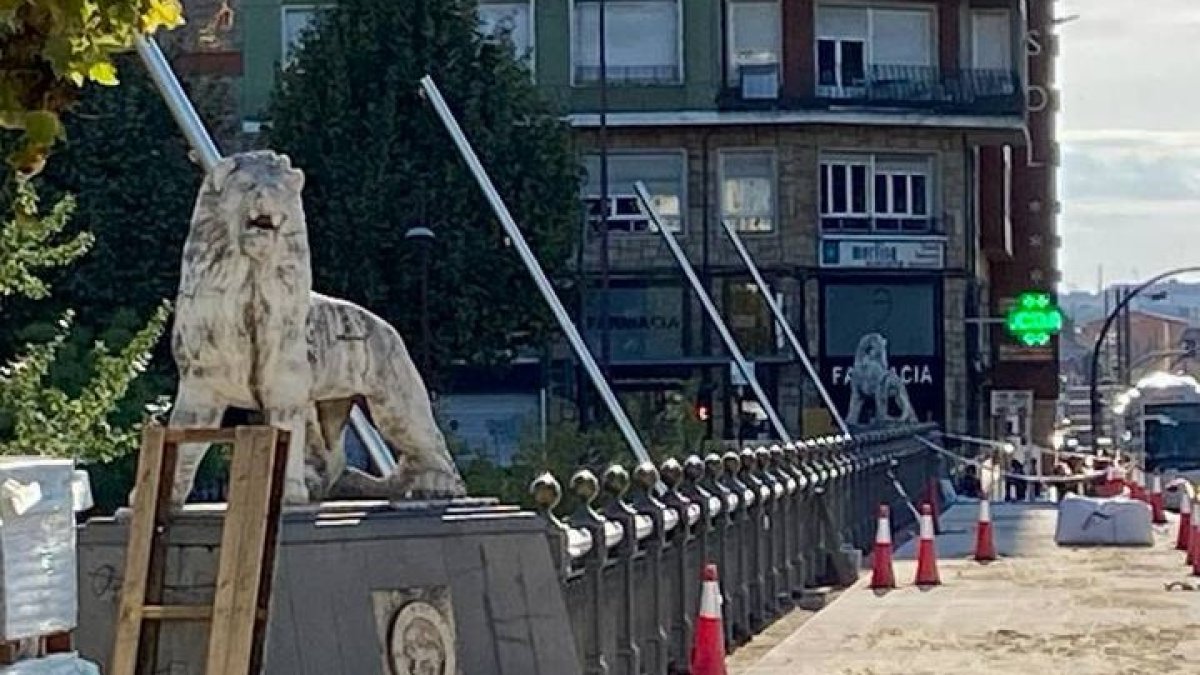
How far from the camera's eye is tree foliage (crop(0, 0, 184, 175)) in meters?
5.41

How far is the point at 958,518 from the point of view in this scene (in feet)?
131

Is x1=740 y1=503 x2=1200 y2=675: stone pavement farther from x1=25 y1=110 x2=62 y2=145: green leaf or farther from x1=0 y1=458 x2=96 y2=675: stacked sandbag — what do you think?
x1=25 y1=110 x2=62 y2=145: green leaf

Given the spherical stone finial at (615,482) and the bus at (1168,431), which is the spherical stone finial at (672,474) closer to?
the spherical stone finial at (615,482)

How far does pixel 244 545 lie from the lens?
826 centimetres

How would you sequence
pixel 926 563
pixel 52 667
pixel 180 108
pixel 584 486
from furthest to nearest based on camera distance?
pixel 926 563 < pixel 180 108 < pixel 584 486 < pixel 52 667

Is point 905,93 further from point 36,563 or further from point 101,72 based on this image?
point 101,72

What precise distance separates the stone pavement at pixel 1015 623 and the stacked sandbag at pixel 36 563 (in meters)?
10.8

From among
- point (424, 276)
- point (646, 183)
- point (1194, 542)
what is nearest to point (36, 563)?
point (1194, 542)

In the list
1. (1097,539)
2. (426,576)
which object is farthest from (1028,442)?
(426,576)

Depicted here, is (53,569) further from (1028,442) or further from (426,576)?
(1028,442)

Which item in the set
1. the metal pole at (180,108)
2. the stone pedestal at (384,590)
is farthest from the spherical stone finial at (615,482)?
the metal pole at (180,108)

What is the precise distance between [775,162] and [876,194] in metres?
2.54

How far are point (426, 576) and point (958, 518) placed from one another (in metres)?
29.0

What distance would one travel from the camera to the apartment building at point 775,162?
5844cm
